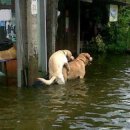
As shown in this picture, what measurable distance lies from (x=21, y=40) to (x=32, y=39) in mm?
319

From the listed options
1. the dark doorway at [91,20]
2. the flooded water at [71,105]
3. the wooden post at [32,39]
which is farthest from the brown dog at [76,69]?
the dark doorway at [91,20]

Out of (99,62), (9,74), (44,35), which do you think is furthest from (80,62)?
(99,62)

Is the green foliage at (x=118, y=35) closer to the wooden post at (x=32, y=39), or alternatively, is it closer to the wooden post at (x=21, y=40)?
the wooden post at (x=32, y=39)

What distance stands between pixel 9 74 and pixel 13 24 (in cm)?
151

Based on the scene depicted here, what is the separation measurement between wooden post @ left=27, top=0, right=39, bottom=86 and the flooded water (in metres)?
0.43

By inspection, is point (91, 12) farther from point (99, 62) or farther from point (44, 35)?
point (44, 35)

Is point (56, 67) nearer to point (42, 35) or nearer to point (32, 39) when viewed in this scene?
point (32, 39)

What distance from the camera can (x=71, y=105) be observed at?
1256cm

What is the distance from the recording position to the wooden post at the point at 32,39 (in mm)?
14859

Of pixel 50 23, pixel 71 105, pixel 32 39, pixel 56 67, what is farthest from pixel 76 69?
pixel 71 105

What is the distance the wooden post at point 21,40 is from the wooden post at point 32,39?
15cm

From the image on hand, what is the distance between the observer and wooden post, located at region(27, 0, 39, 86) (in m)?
14.9

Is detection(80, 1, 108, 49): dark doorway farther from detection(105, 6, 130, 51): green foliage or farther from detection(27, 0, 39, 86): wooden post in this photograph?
detection(27, 0, 39, 86): wooden post

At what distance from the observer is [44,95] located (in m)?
13.9
